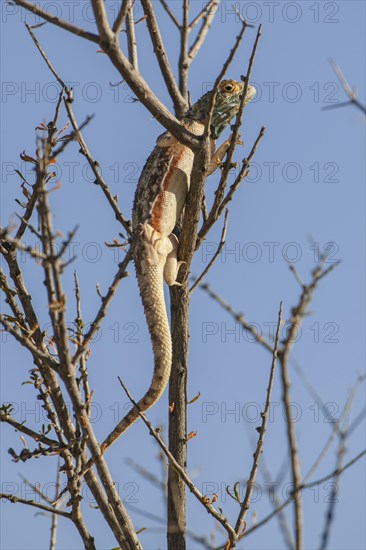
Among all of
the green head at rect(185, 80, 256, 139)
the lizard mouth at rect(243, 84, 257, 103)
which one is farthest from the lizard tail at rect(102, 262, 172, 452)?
the lizard mouth at rect(243, 84, 257, 103)

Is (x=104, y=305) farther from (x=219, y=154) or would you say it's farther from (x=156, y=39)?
(x=219, y=154)

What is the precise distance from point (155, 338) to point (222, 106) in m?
2.75

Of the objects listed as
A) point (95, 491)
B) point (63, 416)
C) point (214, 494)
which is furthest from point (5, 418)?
point (214, 494)

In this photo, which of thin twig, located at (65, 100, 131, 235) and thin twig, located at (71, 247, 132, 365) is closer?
thin twig, located at (71, 247, 132, 365)

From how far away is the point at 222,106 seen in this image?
8.72 meters

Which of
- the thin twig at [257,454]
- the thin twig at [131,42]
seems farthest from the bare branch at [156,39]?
the thin twig at [257,454]

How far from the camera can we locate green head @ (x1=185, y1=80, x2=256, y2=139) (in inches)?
336

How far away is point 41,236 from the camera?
4016 millimetres

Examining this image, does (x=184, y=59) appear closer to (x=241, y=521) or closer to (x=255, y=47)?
(x=255, y=47)

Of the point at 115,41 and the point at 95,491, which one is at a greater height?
the point at 115,41

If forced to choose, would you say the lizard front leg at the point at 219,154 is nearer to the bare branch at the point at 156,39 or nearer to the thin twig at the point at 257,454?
the bare branch at the point at 156,39

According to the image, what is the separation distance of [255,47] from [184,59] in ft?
4.87

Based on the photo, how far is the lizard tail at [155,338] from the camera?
6.30 meters

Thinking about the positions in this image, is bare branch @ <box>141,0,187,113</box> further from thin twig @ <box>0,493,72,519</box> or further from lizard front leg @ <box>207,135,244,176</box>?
thin twig @ <box>0,493,72,519</box>
